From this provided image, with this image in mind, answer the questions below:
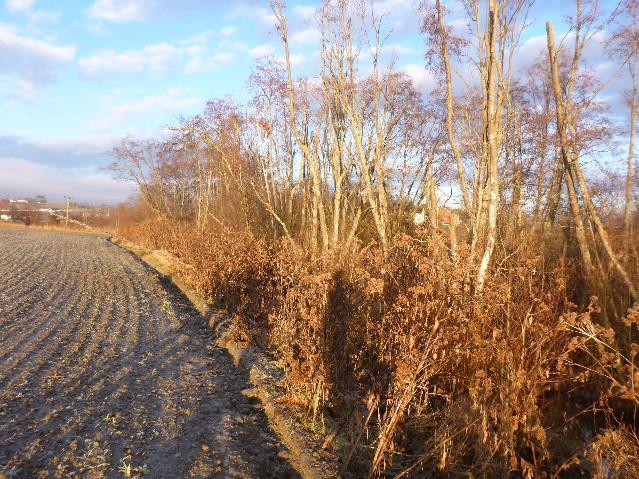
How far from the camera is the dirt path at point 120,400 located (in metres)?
3.60

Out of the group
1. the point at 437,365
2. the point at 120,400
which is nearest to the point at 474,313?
the point at 437,365

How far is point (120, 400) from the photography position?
4.73 meters

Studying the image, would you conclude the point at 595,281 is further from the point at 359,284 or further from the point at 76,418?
the point at 76,418

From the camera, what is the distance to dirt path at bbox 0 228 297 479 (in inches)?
142

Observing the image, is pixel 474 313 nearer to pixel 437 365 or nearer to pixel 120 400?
pixel 437 365

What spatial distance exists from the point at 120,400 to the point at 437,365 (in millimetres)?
3138

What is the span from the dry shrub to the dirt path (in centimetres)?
81

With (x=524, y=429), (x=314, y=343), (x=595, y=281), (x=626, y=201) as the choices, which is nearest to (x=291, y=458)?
(x=314, y=343)

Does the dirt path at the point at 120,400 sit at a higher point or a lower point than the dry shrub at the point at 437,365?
lower

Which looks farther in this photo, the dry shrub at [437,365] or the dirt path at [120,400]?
the dirt path at [120,400]

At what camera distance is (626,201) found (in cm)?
804

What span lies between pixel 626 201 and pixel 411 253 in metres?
5.29

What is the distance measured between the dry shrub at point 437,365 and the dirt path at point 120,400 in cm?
81

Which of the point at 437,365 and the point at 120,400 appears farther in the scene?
the point at 120,400
